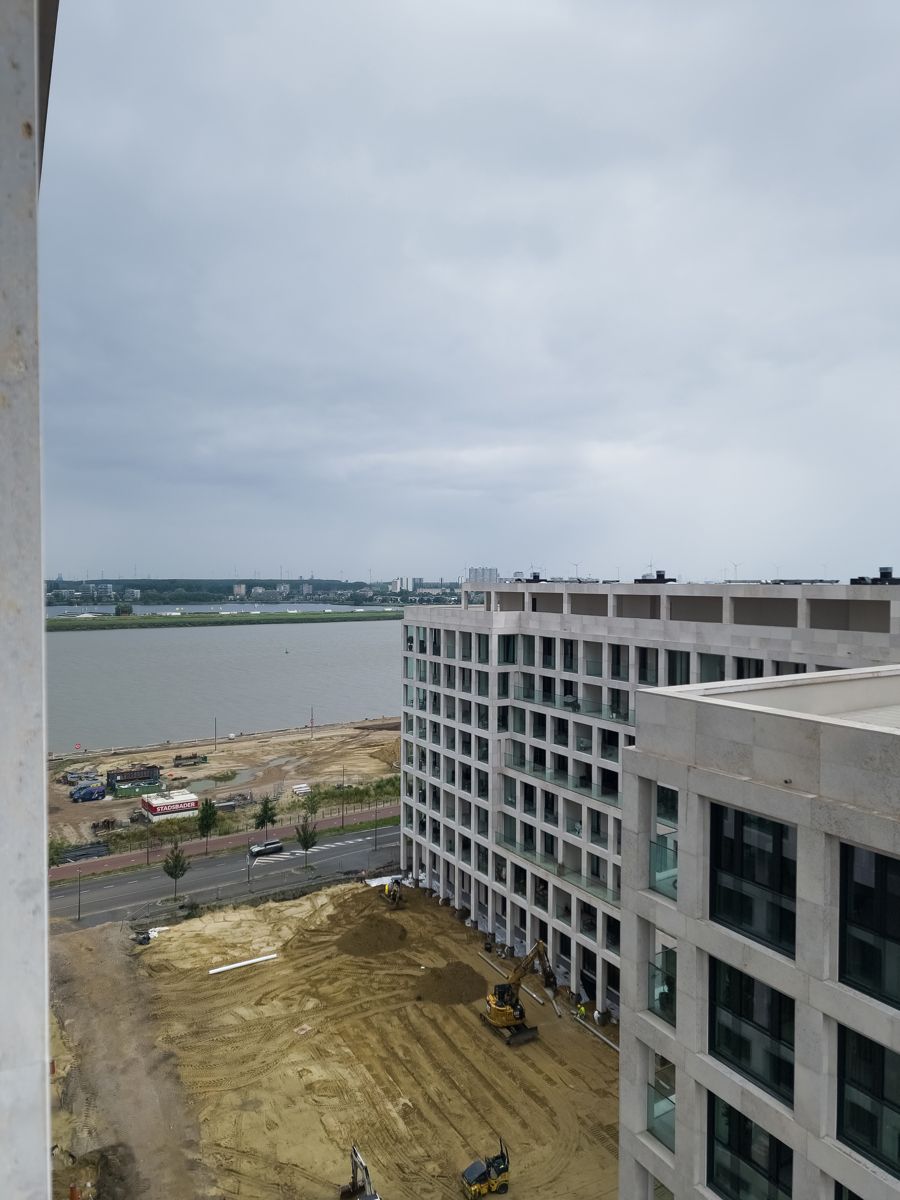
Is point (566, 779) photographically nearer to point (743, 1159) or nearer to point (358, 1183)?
point (358, 1183)

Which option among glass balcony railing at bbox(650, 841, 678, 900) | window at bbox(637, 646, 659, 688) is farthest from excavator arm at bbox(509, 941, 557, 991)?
glass balcony railing at bbox(650, 841, 678, 900)

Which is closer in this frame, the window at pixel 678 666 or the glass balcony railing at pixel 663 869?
the glass balcony railing at pixel 663 869

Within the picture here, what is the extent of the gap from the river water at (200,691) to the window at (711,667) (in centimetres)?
7413

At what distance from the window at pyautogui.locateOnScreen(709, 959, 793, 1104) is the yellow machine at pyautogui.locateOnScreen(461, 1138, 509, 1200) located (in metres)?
11.8

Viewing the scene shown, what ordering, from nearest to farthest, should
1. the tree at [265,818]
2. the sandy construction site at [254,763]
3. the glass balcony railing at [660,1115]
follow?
the glass balcony railing at [660,1115] → the tree at [265,818] → the sandy construction site at [254,763]

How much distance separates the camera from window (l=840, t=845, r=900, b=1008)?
897 cm

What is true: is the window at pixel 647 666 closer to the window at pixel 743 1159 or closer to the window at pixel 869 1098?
the window at pixel 743 1159

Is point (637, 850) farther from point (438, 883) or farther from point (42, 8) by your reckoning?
point (438, 883)

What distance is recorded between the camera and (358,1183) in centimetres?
1981

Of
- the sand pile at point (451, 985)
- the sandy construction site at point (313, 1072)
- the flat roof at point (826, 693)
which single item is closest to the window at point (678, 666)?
the flat roof at point (826, 693)

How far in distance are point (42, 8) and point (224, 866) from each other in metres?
46.9

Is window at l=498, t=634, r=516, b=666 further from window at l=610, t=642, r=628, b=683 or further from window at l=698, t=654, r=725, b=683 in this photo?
window at l=698, t=654, r=725, b=683

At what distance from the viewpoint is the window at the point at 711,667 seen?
25.5 meters

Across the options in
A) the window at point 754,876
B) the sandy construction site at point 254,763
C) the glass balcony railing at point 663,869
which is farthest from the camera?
the sandy construction site at point 254,763
